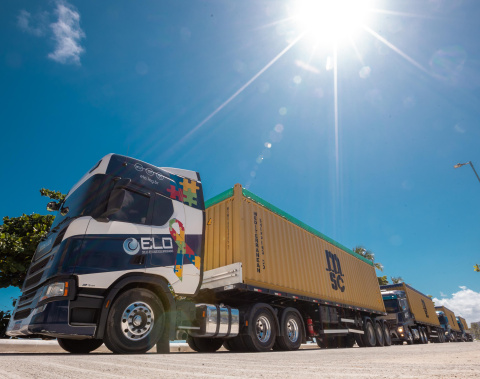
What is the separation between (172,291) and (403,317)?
1456cm

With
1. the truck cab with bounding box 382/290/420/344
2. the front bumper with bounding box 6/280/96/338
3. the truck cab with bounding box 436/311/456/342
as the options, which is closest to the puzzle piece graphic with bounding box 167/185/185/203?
the front bumper with bounding box 6/280/96/338

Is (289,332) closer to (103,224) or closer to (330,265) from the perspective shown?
(330,265)

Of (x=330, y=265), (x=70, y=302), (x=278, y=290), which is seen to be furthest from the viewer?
(x=330, y=265)

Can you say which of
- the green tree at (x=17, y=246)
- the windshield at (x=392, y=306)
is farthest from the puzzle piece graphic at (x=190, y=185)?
the windshield at (x=392, y=306)

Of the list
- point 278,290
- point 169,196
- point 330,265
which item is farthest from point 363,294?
point 169,196

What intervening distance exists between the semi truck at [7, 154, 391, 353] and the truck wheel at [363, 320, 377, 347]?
325 cm

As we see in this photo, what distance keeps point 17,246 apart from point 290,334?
11.5 metres

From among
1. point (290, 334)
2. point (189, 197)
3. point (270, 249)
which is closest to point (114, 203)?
point (189, 197)

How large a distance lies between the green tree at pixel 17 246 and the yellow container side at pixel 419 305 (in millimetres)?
18589

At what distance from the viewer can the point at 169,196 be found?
561cm

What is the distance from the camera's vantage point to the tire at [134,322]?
4203 mm

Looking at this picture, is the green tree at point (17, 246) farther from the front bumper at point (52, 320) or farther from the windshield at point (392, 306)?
the windshield at point (392, 306)

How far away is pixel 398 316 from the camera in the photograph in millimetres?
14844

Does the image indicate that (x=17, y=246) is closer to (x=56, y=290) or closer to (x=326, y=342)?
(x=56, y=290)
